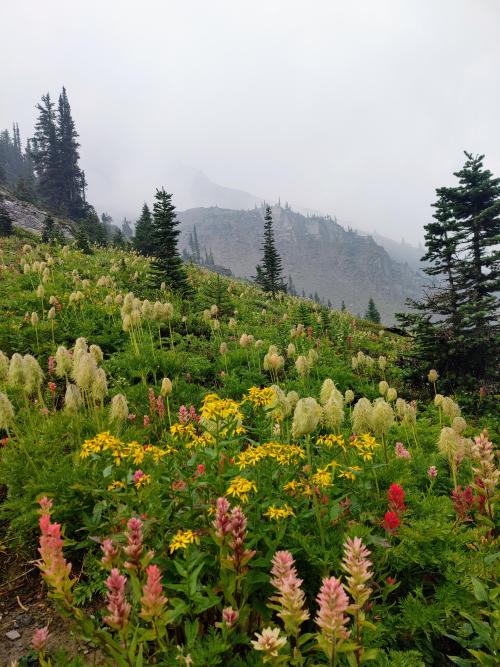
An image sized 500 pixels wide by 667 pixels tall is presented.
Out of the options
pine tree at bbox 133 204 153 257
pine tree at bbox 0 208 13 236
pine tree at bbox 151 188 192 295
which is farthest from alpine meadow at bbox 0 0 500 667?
pine tree at bbox 133 204 153 257

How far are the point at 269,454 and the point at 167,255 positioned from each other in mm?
13571

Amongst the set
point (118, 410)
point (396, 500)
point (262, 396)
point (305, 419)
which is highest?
point (262, 396)

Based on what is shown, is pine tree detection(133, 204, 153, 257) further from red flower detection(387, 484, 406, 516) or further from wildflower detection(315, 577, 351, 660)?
wildflower detection(315, 577, 351, 660)

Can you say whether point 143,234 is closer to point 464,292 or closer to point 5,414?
point 464,292

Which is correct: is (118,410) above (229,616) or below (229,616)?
above

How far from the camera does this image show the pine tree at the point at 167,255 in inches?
606

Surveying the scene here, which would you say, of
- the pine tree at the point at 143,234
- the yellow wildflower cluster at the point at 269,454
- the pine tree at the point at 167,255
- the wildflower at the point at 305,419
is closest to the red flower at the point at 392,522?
the yellow wildflower cluster at the point at 269,454

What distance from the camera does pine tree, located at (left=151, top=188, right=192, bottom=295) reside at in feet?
50.5

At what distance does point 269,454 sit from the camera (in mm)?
3240

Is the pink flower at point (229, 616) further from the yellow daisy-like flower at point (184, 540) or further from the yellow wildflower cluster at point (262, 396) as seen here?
the yellow wildflower cluster at point (262, 396)

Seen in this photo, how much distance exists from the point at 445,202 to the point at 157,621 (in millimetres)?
16340

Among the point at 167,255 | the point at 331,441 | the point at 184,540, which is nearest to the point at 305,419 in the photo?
the point at 331,441

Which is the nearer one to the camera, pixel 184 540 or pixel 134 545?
pixel 134 545

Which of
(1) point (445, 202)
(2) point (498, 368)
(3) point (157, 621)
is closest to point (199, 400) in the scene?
(3) point (157, 621)
